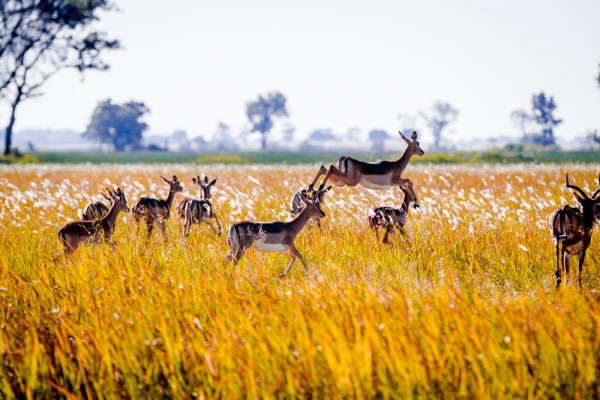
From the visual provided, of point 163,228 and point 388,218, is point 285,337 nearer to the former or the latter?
point 388,218

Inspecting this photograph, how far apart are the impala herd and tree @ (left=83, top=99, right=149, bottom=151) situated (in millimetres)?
123213

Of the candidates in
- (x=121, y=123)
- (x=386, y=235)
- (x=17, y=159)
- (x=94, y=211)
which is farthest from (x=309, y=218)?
(x=121, y=123)

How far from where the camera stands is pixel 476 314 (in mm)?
5520

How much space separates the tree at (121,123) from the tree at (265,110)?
35.4 m

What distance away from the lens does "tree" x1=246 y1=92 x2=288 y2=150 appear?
16150 cm

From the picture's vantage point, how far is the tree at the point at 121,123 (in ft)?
427

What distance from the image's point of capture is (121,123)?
130m

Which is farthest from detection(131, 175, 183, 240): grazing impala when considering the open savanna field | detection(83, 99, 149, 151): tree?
detection(83, 99, 149, 151): tree

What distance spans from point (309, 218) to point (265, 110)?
15556 centimetres

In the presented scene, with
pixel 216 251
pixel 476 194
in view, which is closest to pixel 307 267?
pixel 216 251

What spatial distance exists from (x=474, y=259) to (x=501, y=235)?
1.12 m

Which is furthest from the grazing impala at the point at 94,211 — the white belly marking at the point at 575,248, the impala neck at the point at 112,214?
the white belly marking at the point at 575,248

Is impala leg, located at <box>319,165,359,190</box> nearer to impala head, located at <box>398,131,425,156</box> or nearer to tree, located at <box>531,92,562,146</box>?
impala head, located at <box>398,131,425,156</box>

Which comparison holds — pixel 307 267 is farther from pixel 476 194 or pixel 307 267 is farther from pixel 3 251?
pixel 476 194
